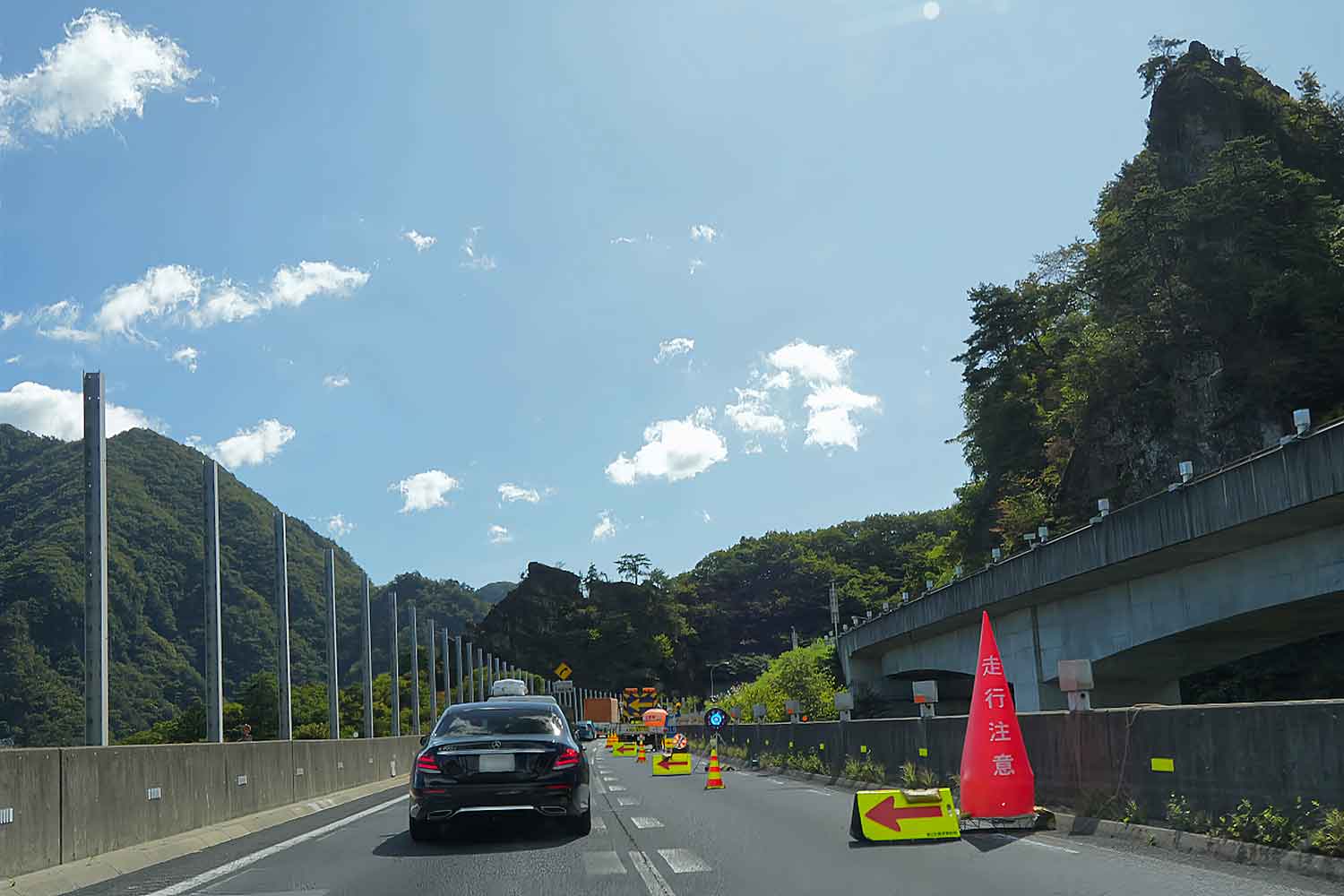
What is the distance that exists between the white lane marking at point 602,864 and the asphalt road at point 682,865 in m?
0.02

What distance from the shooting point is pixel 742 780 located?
27.5 meters

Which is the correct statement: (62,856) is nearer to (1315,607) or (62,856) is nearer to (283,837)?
(283,837)

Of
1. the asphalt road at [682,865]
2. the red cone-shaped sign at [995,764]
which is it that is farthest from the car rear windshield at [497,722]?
the red cone-shaped sign at [995,764]

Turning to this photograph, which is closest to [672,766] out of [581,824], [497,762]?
[581,824]

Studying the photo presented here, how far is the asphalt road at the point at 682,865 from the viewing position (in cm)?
895

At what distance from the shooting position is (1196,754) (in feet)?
37.0

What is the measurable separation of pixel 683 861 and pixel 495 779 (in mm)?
2534

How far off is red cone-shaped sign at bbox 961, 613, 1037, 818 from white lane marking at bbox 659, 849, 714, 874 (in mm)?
3308

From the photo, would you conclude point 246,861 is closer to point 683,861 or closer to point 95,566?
point 683,861

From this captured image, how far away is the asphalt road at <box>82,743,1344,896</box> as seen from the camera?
895 cm

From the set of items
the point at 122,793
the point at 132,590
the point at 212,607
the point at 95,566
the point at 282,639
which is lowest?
the point at 122,793

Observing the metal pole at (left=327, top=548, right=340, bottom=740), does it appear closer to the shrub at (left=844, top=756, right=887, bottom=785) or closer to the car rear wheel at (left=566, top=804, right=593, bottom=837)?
the shrub at (left=844, top=756, right=887, bottom=785)

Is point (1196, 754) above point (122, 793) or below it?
below

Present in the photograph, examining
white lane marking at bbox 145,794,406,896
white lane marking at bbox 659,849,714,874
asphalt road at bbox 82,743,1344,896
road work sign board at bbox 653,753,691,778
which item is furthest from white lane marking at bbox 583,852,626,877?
road work sign board at bbox 653,753,691,778
